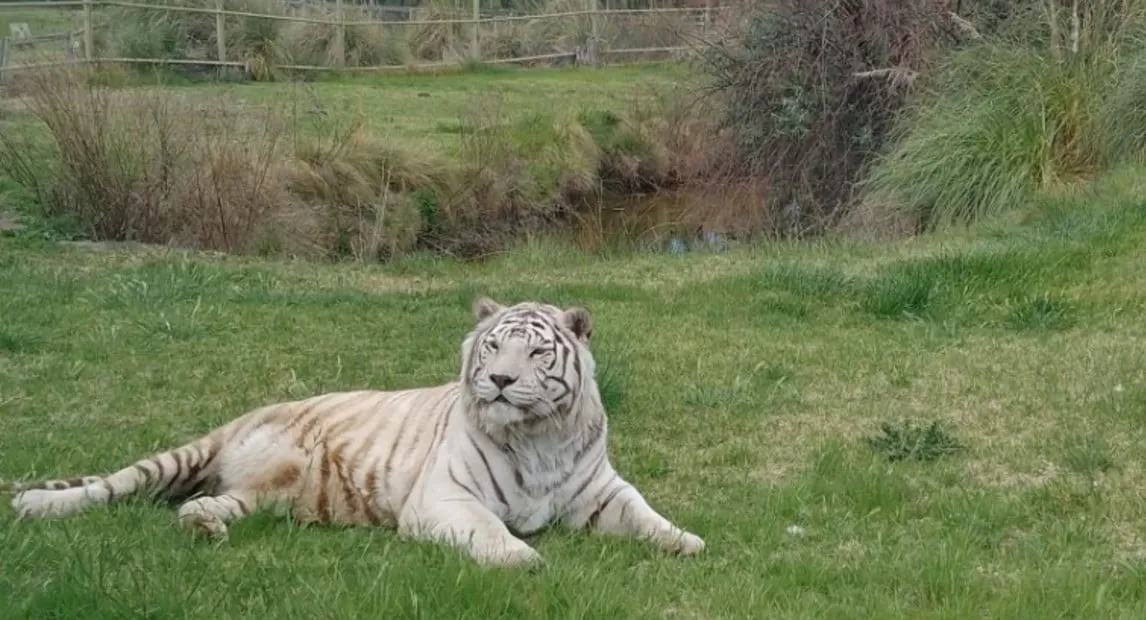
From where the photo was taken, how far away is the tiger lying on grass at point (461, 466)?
497 cm

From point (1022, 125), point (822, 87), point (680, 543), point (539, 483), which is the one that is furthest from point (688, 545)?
point (822, 87)

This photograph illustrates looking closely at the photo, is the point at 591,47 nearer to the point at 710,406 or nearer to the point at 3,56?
the point at 3,56

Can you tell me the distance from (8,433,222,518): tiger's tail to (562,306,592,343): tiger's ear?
150cm

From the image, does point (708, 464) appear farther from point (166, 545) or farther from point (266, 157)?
point (266, 157)

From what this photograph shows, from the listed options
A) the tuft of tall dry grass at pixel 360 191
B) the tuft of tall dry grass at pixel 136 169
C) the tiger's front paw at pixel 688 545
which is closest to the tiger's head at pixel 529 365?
the tiger's front paw at pixel 688 545

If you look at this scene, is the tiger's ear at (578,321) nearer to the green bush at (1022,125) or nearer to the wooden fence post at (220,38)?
the green bush at (1022,125)

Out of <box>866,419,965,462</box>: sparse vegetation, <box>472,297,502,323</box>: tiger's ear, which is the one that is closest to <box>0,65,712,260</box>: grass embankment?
<box>866,419,965,462</box>: sparse vegetation

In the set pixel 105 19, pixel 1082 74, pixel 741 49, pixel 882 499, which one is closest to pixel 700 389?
pixel 882 499

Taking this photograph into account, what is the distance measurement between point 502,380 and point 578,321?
467 millimetres

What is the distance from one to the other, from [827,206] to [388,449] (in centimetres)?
1205

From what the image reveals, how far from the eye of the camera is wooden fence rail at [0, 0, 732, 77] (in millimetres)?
25375

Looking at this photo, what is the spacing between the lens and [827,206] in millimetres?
16750

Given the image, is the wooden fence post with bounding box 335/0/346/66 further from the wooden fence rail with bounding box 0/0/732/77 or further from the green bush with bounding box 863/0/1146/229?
the green bush with bounding box 863/0/1146/229

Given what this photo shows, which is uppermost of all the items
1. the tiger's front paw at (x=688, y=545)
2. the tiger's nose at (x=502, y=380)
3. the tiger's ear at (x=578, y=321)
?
the tiger's ear at (x=578, y=321)
